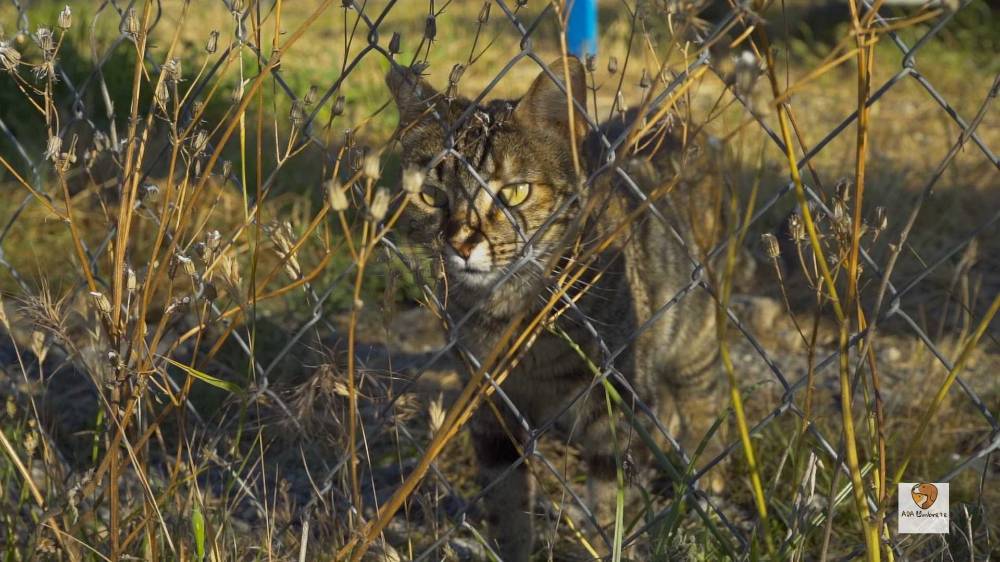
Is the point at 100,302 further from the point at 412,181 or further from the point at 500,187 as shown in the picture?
the point at 500,187

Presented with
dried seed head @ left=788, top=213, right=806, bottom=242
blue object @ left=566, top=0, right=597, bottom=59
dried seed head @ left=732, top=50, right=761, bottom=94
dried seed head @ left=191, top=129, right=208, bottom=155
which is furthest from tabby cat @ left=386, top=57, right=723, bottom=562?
blue object @ left=566, top=0, right=597, bottom=59

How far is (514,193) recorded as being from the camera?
2115 millimetres

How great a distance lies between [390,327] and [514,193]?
1.75 feet

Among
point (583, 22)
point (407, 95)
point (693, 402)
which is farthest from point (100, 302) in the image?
point (583, 22)

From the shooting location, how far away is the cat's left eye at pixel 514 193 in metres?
2.11

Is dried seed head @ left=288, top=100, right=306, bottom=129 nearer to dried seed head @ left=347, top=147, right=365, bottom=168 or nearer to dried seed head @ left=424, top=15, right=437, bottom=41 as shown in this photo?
dried seed head @ left=347, top=147, right=365, bottom=168

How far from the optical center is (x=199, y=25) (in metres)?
6.26

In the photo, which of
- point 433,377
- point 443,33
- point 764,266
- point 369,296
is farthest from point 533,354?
point 443,33

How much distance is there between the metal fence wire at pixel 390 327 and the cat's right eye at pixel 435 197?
0.12 meters

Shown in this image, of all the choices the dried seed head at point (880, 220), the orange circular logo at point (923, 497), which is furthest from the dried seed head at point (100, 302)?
the orange circular logo at point (923, 497)

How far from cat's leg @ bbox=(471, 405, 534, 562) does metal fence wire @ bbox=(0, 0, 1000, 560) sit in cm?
6

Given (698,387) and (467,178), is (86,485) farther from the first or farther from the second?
(698,387)

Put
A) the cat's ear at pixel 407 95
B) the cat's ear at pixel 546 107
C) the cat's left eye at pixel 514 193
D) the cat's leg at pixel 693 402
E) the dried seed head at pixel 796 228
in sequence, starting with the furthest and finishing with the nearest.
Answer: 1. the cat's leg at pixel 693 402
2. the cat's left eye at pixel 514 193
3. the cat's ear at pixel 546 107
4. the cat's ear at pixel 407 95
5. the dried seed head at pixel 796 228

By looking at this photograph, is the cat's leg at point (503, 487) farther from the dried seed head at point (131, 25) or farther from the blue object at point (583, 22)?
the blue object at point (583, 22)
